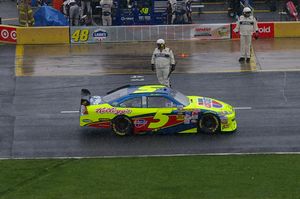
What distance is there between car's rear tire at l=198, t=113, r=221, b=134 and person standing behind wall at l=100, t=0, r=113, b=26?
1636 centimetres

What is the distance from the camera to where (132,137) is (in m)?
25.8

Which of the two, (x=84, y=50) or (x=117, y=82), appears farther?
(x=84, y=50)

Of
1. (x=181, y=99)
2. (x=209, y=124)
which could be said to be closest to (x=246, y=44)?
(x=181, y=99)

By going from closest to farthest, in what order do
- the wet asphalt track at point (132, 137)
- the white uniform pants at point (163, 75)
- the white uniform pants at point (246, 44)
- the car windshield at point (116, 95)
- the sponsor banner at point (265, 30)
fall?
the wet asphalt track at point (132, 137) < the car windshield at point (116, 95) < the white uniform pants at point (163, 75) < the white uniform pants at point (246, 44) < the sponsor banner at point (265, 30)

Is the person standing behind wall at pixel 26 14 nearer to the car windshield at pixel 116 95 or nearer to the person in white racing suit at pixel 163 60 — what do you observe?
the person in white racing suit at pixel 163 60

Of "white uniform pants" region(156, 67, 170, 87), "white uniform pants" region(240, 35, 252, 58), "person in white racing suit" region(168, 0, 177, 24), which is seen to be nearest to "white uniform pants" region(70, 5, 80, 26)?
"person in white racing suit" region(168, 0, 177, 24)

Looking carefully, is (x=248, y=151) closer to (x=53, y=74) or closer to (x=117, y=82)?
(x=117, y=82)

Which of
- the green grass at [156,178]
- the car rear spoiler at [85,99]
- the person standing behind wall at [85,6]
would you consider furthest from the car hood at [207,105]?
the person standing behind wall at [85,6]

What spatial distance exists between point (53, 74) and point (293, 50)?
10489 mm

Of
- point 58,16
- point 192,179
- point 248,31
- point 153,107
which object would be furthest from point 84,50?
point 192,179

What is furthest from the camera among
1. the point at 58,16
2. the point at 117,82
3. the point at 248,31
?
the point at 58,16

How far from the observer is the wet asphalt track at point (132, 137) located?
2488cm

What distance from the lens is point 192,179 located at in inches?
859

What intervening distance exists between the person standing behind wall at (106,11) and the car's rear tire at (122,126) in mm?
16034
